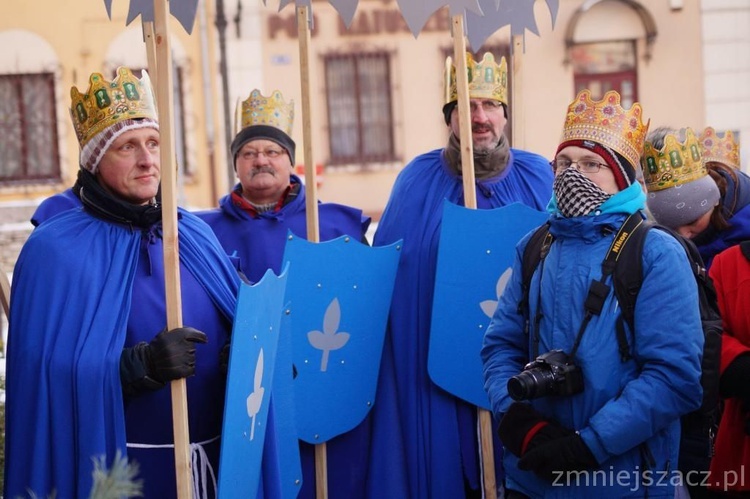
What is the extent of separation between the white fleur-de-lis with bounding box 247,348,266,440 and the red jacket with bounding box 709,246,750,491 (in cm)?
133

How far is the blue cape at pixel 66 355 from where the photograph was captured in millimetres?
3648

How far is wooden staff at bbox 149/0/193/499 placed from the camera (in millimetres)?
3496

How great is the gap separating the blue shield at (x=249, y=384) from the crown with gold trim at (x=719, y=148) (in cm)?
183

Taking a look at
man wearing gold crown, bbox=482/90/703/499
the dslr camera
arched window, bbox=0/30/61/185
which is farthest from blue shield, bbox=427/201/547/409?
arched window, bbox=0/30/61/185

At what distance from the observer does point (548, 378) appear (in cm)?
341

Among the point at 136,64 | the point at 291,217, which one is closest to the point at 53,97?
the point at 136,64

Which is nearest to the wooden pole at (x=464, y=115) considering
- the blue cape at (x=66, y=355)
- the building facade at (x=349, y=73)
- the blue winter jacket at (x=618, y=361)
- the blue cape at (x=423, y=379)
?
the blue cape at (x=423, y=379)

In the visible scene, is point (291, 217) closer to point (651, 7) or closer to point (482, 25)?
point (482, 25)

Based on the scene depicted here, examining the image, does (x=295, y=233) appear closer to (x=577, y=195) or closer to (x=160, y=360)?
(x=160, y=360)

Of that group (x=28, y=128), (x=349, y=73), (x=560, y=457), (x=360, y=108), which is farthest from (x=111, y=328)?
(x=360, y=108)

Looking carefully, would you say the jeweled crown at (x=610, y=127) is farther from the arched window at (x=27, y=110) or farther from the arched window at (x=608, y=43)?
the arched window at (x=608, y=43)

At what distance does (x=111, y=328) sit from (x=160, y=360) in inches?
9.7

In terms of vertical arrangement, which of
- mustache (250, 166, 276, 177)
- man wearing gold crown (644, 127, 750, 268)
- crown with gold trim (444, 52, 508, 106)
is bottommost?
man wearing gold crown (644, 127, 750, 268)

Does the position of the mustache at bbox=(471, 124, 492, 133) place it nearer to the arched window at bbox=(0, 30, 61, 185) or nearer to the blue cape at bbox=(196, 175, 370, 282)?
the blue cape at bbox=(196, 175, 370, 282)
